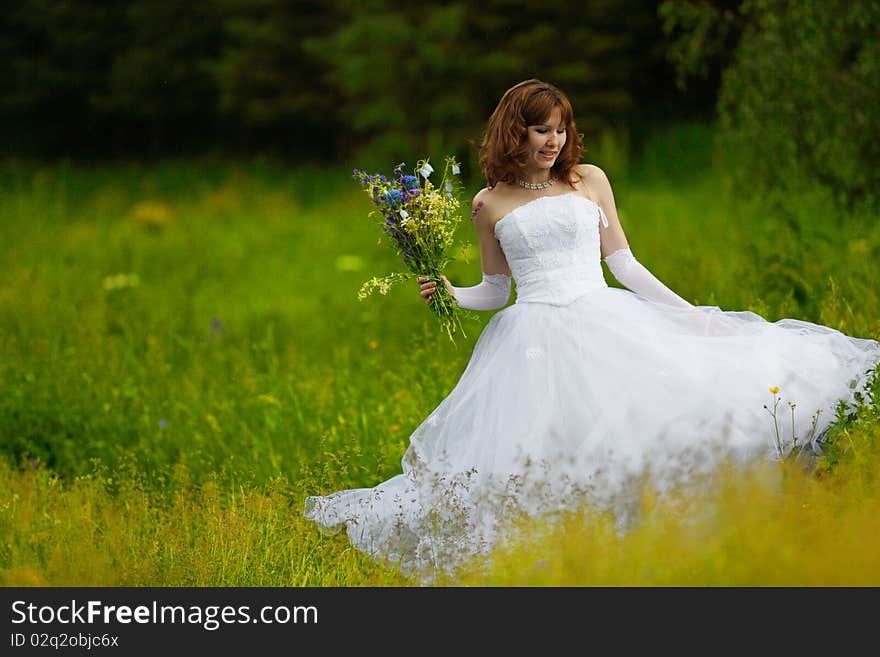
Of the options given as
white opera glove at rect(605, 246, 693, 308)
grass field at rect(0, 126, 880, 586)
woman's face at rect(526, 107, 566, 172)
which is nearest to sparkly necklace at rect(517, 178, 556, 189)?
woman's face at rect(526, 107, 566, 172)

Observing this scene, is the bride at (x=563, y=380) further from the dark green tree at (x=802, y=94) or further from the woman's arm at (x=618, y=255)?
the dark green tree at (x=802, y=94)

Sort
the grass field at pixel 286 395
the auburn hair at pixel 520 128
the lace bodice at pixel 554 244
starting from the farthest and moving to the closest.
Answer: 1. the lace bodice at pixel 554 244
2. the auburn hair at pixel 520 128
3. the grass field at pixel 286 395

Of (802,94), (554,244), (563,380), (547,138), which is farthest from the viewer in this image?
(802,94)

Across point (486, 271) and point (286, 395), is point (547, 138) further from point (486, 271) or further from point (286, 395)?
point (286, 395)

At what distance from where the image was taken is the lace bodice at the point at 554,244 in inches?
176

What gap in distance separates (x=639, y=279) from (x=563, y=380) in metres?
0.62

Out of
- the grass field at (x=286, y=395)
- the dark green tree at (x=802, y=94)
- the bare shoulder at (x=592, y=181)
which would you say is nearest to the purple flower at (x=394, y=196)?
the grass field at (x=286, y=395)

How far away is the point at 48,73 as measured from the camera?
71.9 ft

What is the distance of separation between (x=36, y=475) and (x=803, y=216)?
5388mm

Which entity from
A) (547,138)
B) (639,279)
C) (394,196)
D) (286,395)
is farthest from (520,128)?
(286,395)

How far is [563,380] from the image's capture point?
4266 mm

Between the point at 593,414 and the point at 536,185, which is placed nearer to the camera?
the point at 593,414

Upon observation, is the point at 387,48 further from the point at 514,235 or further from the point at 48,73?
the point at 514,235
